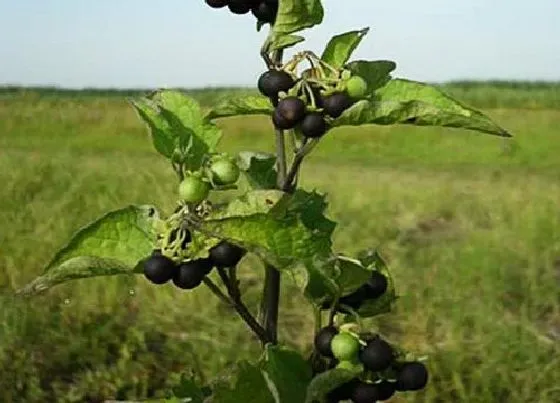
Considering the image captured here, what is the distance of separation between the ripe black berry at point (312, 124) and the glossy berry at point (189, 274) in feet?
0.42

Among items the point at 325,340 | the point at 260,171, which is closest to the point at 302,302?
the point at 260,171

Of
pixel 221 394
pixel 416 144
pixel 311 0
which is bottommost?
pixel 416 144

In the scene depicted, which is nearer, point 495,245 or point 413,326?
point 413,326

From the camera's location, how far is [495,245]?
6262 mm

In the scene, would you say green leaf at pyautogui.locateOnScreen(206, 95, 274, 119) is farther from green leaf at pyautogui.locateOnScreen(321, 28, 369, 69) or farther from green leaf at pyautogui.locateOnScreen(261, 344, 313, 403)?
green leaf at pyautogui.locateOnScreen(261, 344, 313, 403)

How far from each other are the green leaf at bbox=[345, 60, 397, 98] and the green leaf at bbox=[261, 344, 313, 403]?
8.7 inches

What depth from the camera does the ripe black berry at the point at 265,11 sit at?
3.41ft

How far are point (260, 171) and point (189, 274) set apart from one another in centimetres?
20

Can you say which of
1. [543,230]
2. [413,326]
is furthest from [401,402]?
[543,230]

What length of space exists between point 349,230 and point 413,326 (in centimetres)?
233

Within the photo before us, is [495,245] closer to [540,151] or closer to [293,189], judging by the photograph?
[293,189]

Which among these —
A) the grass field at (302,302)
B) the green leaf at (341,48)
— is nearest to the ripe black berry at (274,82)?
the green leaf at (341,48)

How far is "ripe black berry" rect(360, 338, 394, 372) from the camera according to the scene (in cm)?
100

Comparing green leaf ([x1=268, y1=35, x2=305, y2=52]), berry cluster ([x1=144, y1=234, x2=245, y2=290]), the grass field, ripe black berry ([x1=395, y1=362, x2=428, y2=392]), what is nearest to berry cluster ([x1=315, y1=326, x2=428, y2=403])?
ripe black berry ([x1=395, y1=362, x2=428, y2=392])
